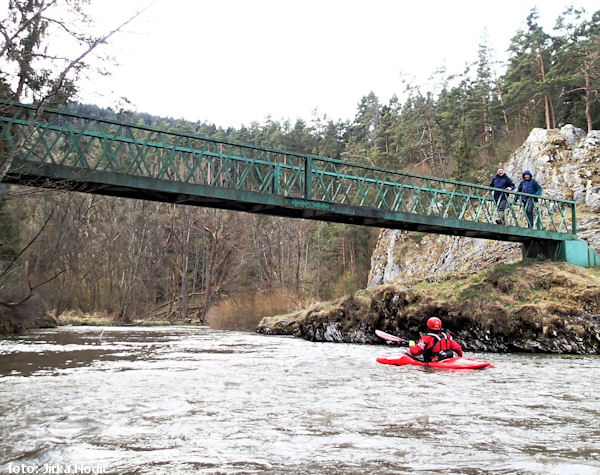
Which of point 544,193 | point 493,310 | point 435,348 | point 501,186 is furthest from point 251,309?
point 435,348

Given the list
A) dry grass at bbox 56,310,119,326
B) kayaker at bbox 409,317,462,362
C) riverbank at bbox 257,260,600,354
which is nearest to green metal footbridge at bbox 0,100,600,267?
riverbank at bbox 257,260,600,354

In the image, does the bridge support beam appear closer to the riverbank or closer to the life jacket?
the riverbank

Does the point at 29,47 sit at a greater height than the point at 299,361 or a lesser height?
greater

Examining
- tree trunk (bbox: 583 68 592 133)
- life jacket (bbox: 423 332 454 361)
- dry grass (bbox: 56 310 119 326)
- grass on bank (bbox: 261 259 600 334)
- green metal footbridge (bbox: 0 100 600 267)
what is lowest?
dry grass (bbox: 56 310 119 326)

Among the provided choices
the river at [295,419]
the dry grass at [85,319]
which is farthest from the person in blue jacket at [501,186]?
the dry grass at [85,319]

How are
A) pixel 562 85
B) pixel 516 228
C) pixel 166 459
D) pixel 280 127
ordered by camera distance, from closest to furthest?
pixel 166 459
pixel 516 228
pixel 562 85
pixel 280 127

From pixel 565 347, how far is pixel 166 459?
1506 cm

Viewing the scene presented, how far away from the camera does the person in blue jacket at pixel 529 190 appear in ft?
74.0

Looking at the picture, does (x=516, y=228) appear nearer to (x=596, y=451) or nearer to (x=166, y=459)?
(x=596, y=451)

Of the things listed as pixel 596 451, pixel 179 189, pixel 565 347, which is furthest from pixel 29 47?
pixel 565 347

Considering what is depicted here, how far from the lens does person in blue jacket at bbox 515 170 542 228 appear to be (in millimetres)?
22562

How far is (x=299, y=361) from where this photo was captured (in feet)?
47.4

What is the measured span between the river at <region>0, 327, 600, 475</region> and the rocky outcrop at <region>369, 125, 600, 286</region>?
13923 mm

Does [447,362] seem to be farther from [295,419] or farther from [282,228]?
[282,228]
